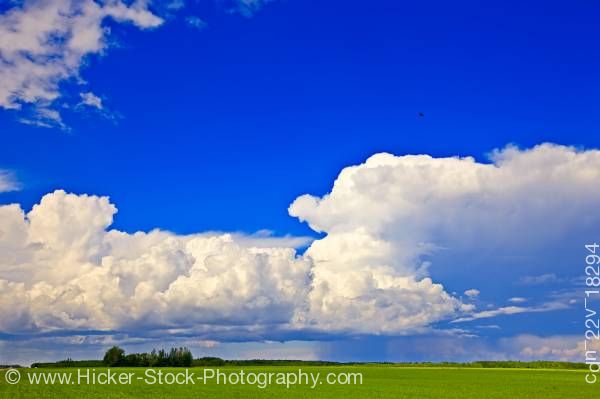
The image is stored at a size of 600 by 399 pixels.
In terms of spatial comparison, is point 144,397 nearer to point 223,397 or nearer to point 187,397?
point 187,397

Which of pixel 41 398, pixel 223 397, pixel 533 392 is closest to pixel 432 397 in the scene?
pixel 533 392

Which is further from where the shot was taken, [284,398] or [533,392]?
[533,392]

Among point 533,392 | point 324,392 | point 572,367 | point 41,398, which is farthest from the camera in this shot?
point 572,367

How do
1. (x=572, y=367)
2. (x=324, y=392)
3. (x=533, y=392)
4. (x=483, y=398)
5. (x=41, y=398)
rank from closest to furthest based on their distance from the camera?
(x=41, y=398) → (x=483, y=398) → (x=324, y=392) → (x=533, y=392) → (x=572, y=367)

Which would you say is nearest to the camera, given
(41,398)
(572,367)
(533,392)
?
(41,398)

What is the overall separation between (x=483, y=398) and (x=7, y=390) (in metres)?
56.7

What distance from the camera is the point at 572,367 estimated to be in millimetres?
198250

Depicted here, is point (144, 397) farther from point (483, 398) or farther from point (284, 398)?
point (483, 398)

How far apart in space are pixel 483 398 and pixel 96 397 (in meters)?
43.4

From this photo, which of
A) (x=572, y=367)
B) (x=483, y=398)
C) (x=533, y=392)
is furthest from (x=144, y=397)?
(x=572, y=367)

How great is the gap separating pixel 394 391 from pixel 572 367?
477ft

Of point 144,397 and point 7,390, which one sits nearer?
point 144,397

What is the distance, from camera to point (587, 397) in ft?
229

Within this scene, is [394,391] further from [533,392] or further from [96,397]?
[96,397]
